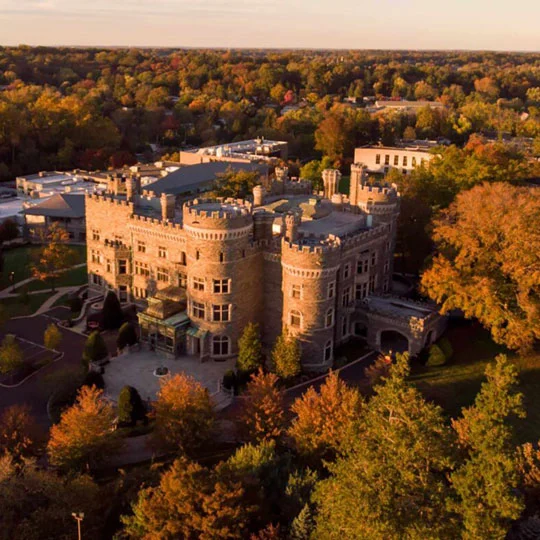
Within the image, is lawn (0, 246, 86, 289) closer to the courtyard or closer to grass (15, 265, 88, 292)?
grass (15, 265, 88, 292)

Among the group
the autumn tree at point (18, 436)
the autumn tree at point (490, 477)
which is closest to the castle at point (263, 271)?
the autumn tree at point (18, 436)

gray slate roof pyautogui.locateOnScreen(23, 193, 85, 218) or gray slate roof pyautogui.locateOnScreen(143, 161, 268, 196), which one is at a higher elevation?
gray slate roof pyautogui.locateOnScreen(143, 161, 268, 196)

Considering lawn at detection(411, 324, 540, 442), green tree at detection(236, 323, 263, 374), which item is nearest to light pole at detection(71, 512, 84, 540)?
green tree at detection(236, 323, 263, 374)

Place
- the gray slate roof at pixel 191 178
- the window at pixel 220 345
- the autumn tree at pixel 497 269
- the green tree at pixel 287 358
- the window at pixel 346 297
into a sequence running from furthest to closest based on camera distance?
the gray slate roof at pixel 191 178
the window at pixel 346 297
the window at pixel 220 345
the autumn tree at pixel 497 269
the green tree at pixel 287 358

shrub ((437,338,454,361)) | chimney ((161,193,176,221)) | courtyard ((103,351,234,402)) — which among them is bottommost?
courtyard ((103,351,234,402))

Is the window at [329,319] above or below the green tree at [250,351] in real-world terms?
above

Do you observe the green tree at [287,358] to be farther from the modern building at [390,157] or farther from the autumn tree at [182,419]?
the modern building at [390,157]

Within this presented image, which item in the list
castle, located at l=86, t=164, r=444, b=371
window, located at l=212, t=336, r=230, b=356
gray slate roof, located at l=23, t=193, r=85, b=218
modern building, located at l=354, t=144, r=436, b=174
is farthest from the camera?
modern building, located at l=354, t=144, r=436, b=174

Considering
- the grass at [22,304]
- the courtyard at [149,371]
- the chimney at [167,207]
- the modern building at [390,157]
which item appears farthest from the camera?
the modern building at [390,157]
